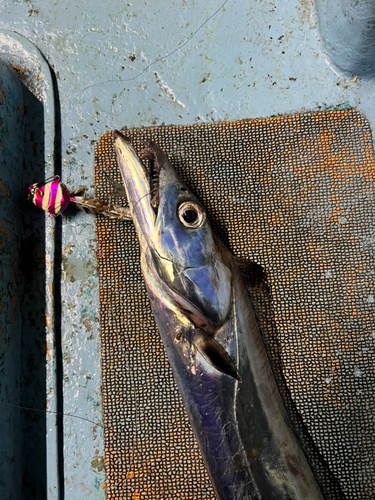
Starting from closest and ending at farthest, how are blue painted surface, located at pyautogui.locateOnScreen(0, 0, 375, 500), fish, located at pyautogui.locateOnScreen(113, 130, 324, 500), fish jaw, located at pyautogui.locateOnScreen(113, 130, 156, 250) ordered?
fish, located at pyautogui.locateOnScreen(113, 130, 324, 500)
fish jaw, located at pyautogui.locateOnScreen(113, 130, 156, 250)
blue painted surface, located at pyautogui.locateOnScreen(0, 0, 375, 500)

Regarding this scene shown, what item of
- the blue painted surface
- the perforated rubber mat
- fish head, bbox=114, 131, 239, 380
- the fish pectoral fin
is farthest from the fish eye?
the blue painted surface

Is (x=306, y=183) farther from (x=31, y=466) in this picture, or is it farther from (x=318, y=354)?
(x=31, y=466)

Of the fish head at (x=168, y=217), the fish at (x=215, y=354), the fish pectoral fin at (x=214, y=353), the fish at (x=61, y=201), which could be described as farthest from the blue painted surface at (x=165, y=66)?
the fish pectoral fin at (x=214, y=353)

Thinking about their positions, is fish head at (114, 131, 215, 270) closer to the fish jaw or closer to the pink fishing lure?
the fish jaw

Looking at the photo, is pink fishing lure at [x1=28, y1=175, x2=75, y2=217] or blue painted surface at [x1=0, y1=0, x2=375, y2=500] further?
blue painted surface at [x1=0, y1=0, x2=375, y2=500]

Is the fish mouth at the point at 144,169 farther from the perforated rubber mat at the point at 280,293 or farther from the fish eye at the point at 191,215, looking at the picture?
Result: the perforated rubber mat at the point at 280,293

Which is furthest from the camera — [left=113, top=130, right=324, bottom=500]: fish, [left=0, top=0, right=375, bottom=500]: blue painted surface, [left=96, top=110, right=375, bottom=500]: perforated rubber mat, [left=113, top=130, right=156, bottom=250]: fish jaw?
[left=0, top=0, right=375, bottom=500]: blue painted surface

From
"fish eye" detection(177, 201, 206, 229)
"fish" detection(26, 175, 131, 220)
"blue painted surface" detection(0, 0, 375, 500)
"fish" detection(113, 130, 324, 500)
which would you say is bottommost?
"fish" detection(113, 130, 324, 500)

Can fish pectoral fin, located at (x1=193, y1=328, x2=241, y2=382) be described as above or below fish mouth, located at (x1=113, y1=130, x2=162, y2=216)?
below
